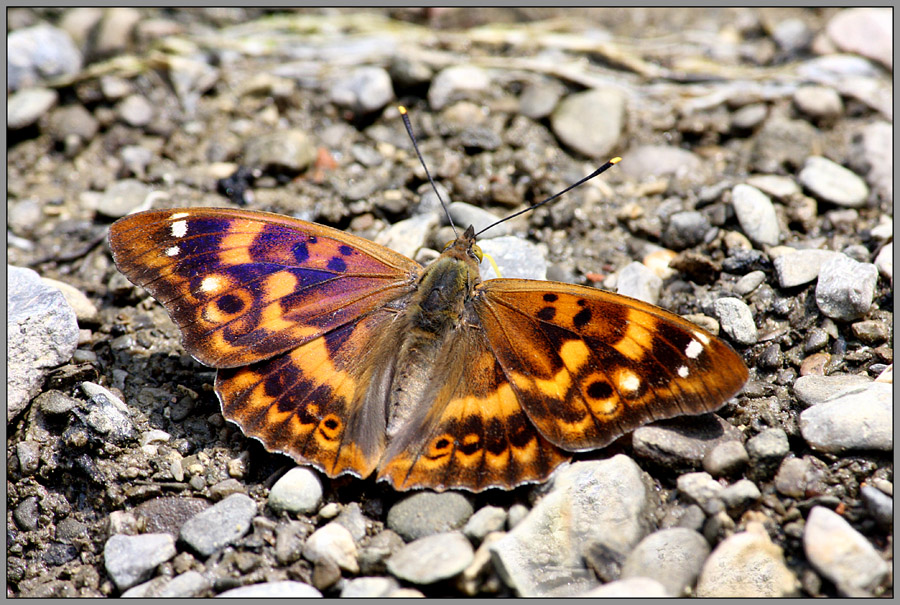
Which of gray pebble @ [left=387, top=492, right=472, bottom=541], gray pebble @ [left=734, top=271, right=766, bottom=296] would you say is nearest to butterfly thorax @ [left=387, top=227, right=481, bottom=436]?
gray pebble @ [left=387, top=492, right=472, bottom=541]

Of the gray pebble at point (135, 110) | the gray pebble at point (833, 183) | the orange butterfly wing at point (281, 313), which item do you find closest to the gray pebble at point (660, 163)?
the gray pebble at point (833, 183)

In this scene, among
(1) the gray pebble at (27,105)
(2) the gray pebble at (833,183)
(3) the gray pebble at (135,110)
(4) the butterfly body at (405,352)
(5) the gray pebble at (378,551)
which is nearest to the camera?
(5) the gray pebble at (378,551)

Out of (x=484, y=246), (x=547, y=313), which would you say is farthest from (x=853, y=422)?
(x=484, y=246)

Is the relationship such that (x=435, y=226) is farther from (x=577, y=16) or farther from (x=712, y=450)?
(x=577, y=16)

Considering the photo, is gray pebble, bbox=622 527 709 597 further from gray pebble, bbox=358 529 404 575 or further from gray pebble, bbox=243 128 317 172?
gray pebble, bbox=243 128 317 172

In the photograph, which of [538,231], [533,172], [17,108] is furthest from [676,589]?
[17,108]

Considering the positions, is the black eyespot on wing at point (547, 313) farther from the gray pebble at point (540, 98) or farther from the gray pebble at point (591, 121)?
the gray pebble at point (540, 98)
